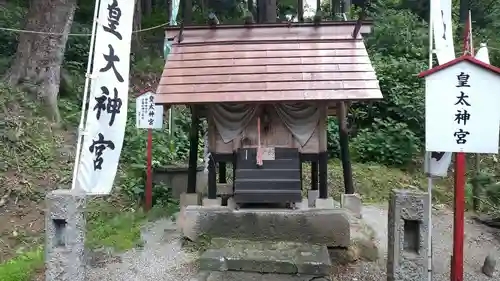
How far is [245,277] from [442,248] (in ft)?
11.9

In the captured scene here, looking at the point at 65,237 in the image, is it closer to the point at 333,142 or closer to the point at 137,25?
the point at 333,142

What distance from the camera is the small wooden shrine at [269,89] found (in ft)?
21.9

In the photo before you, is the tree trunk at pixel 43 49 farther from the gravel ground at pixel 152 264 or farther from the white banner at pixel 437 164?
the white banner at pixel 437 164

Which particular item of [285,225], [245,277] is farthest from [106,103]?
[285,225]

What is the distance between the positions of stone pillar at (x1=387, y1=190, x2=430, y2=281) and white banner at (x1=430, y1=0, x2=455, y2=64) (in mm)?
1931

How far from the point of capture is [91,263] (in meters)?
6.25

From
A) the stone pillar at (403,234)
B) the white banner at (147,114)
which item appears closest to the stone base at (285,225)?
the stone pillar at (403,234)

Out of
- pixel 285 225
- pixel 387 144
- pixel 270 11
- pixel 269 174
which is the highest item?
pixel 270 11

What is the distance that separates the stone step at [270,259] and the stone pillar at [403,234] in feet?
3.00

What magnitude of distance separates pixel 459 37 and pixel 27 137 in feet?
55.4

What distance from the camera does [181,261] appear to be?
6.48 m

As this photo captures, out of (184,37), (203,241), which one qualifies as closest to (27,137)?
(184,37)

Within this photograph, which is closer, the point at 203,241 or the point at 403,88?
the point at 203,241

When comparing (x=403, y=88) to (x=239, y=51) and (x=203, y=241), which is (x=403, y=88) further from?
(x=203, y=241)
